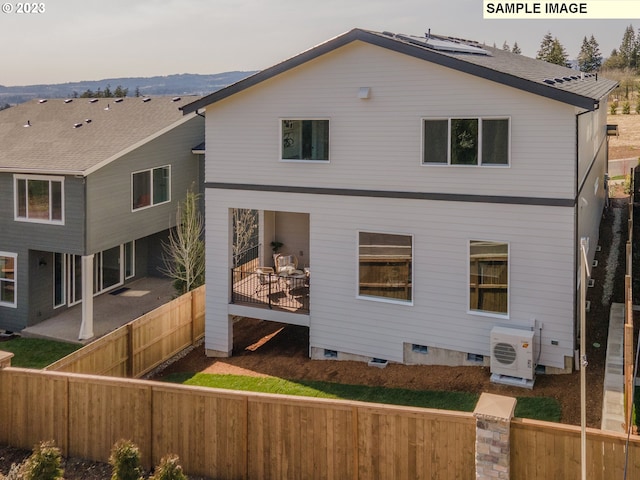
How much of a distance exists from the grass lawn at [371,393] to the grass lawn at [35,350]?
4.23 metres

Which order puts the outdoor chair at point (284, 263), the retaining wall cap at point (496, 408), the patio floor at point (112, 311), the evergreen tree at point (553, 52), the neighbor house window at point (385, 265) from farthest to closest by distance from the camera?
the evergreen tree at point (553, 52), the patio floor at point (112, 311), the outdoor chair at point (284, 263), the neighbor house window at point (385, 265), the retaining wall cap at point (496, 408)

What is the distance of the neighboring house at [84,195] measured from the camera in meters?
18.7

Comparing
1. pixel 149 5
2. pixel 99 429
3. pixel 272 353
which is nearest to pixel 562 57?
pixel 149 5

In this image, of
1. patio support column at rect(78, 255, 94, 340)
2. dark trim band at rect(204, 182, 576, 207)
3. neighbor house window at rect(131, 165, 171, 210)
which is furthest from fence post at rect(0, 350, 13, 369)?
neighbor house window at rect(131, 165, 171, 210)

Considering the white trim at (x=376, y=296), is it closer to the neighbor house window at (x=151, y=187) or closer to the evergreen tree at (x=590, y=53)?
the neighbor house window at (x=151, y=187)

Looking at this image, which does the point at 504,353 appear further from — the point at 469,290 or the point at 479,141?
the point at 479,141

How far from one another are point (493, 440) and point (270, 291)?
8.88 meters

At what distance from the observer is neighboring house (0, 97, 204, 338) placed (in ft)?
61.2

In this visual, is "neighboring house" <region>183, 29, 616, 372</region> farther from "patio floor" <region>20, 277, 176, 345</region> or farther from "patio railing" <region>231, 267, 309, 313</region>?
"patio floor" <region>20, 277, 176, 345</region>

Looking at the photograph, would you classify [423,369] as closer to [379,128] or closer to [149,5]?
[379,128]

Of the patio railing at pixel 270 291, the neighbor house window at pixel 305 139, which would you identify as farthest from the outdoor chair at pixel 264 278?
the neighbor house window at pixel 305 139

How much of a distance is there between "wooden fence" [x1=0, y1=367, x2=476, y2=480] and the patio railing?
611 cm

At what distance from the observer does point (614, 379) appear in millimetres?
11594

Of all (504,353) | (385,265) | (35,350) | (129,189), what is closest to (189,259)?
(129,189)
